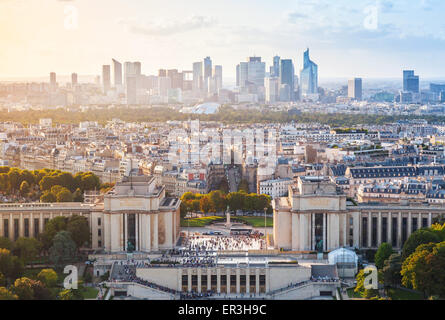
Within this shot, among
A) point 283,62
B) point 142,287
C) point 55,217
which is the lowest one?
point 142,287

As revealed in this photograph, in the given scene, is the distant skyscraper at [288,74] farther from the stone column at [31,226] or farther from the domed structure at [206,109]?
the stone column at [31,226]

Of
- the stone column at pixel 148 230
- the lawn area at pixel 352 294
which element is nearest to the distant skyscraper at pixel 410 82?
the stone column at pixel 148 230

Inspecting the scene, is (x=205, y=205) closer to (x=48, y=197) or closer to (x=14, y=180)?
(x=48, y=197)

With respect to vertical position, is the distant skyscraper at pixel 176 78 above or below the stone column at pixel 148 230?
above
